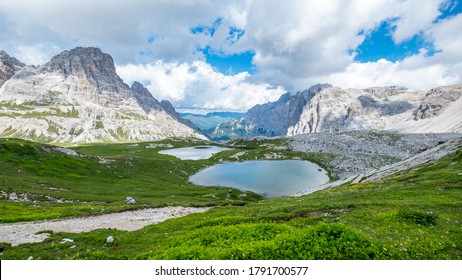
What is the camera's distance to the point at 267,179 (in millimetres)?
155500

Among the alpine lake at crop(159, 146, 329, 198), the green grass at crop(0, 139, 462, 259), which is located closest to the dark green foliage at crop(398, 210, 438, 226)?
the green grass at crop(0, 139, 462, 259)

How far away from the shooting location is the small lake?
132 metres

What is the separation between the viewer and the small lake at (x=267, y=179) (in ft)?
433

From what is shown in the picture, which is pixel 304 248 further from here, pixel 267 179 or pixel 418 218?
pixel 267 179

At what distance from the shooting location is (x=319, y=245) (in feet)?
44.2

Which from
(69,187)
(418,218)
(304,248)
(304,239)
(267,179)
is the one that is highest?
(304,239)

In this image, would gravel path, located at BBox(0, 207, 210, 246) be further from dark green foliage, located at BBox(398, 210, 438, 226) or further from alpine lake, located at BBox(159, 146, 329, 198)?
alpine lake, located at BBox(159, 146, 329, 198)

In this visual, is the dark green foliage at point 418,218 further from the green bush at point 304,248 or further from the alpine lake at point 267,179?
the alpine lake at point 267,179

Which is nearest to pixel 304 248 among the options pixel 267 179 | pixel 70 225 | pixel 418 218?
pixel 418 218

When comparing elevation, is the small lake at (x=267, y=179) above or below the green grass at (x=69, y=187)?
below

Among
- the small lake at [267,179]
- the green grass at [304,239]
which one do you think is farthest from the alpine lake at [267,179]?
the green grass at [304,239]
